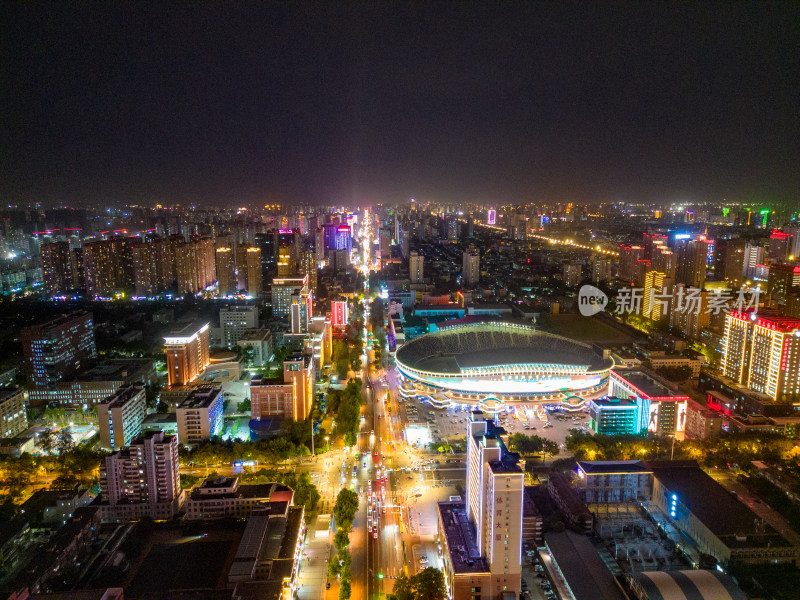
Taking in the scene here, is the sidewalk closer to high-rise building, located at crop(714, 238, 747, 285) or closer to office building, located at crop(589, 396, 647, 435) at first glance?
office building, located at crop(589, 396, 647, 435)

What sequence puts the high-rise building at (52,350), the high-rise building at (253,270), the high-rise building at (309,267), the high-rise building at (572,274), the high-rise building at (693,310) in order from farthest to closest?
the high-rise building at (572,274) < the high-rise building at (309,267) < the high-rise building at (253,270) < the high-rise building at (693,310) < the high-rise building at (52,350)

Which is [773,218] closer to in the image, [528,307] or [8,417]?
[528,307]

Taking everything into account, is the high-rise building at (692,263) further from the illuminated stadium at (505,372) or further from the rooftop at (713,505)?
the rooftop at (713,505)

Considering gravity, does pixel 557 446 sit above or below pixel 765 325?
below

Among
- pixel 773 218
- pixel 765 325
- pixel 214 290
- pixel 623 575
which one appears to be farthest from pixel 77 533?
pixel 773 218

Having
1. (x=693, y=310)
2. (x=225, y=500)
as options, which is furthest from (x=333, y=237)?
(x=225, y=500)

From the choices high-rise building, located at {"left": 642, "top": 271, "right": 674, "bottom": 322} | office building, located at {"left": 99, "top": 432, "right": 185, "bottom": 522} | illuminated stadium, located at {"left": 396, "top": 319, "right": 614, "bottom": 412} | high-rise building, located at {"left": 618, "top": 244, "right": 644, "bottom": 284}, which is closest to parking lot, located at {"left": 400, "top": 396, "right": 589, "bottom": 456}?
illuminated stadium, located at {"left": 396, "top": 319, "right": 614, "bottom": 412}

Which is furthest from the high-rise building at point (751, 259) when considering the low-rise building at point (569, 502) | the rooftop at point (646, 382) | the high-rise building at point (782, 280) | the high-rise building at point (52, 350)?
the high-rise building at point (52, 350)
